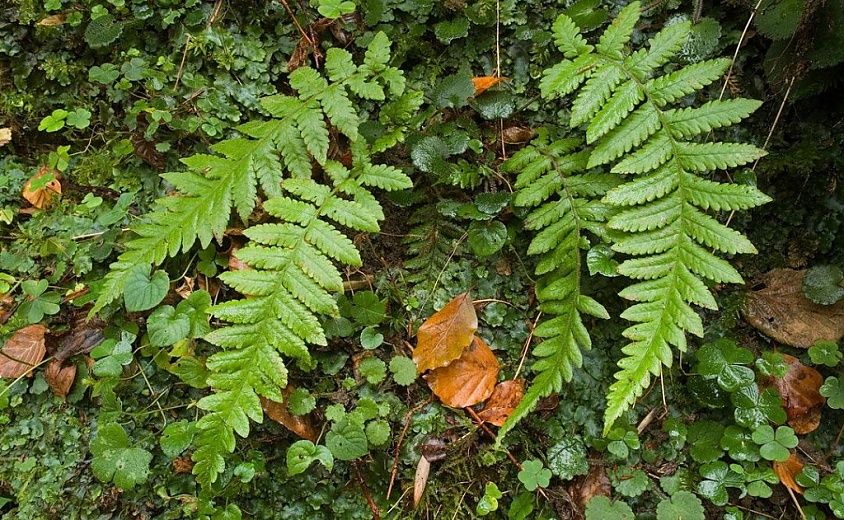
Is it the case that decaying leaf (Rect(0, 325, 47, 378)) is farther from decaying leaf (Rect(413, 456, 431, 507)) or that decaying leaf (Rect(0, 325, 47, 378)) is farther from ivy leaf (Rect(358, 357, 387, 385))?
decaying leaf (Rect(413, 456, 431, 507))

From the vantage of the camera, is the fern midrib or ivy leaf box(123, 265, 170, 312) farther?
ivy leaf box(123, 265, 170, 312)

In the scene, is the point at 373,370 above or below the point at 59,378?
above

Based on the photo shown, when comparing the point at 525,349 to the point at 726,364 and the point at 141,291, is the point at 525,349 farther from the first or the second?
the point at 141,291

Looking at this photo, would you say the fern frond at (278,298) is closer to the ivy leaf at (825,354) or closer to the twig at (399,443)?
the twig at (399,443)

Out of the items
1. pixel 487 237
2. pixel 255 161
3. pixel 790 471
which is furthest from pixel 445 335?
pixel 790 471

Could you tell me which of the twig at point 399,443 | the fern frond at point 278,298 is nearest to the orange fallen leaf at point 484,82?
the fern frond at point 278,298

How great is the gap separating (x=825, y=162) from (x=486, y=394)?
1.89 metres

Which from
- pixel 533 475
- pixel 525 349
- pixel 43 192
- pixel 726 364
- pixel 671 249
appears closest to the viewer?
pixel 671 249

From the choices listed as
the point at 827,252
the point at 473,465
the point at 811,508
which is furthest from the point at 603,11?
the point at 811,508

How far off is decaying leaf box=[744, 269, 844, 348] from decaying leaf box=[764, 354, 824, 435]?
0.41ft

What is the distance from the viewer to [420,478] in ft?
7.87

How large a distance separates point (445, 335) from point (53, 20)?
95.6 inches

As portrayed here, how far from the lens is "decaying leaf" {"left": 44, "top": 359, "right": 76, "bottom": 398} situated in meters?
Result: 2.46

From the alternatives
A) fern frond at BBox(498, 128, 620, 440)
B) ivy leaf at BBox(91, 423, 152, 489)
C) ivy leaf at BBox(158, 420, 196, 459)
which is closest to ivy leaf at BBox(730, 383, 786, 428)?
fern frond at BBox(498, 128, 620, 440)
